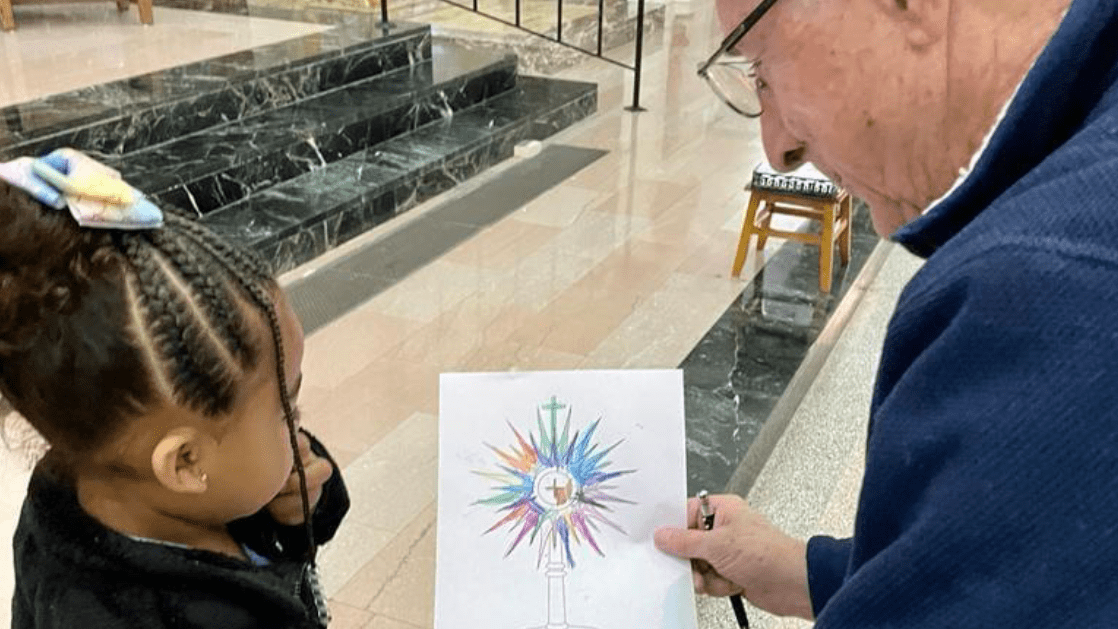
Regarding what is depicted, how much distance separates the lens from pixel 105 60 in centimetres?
435

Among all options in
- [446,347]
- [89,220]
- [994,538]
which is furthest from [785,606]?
[446,347]

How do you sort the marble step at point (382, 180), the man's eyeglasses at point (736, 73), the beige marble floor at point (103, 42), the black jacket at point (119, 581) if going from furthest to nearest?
1. the beige marble floor at point (103, 42)
2. the marble step at point (382, 180)
3. the black jacket at point (119, 581)
4. the man's eyeglasses at point (736, 73)

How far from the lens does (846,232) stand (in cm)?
338

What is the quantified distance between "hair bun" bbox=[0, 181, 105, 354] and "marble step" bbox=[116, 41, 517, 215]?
7.82 ft

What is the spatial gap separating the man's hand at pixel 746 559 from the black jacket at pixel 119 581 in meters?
0.43

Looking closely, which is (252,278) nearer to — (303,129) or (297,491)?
(297,491)

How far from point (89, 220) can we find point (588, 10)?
7.61m

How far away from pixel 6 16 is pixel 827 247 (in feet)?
13.5

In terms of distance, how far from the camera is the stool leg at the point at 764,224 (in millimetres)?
3350

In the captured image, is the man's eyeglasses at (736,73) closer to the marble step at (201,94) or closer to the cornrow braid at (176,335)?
the cornrow braid at (176,335)

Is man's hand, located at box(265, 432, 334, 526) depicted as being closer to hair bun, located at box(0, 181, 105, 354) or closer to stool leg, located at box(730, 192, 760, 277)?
hair bun, located at box(0, 181, 105, 354)

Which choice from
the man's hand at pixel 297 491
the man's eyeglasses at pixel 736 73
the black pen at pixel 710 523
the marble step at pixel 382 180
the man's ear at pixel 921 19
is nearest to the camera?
the man's ear at pixel 921 19

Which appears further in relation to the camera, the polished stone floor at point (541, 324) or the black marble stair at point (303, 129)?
the black marble stair at point (303, 129)

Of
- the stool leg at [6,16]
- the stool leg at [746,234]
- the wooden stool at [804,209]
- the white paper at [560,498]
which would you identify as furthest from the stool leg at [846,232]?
the stool leg at [6,16]
